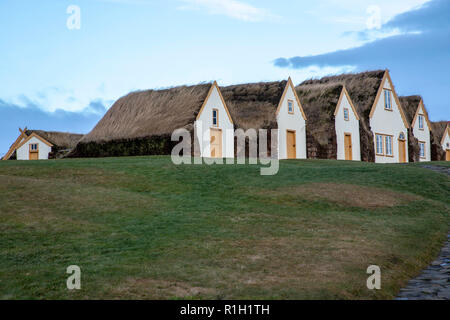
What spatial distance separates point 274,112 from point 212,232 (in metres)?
27.8

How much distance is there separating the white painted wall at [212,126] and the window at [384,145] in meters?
15.5

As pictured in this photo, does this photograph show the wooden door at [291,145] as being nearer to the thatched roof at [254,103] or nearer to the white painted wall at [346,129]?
the thatched roof at [254,103]

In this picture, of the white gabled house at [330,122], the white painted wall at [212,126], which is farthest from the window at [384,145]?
the white painted wall at [212,126]

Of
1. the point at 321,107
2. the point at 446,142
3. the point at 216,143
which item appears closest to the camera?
the point at 216,143

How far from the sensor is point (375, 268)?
10.8 m

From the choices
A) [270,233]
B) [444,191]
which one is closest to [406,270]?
[270,233]

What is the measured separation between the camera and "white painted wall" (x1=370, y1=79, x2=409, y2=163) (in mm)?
47094

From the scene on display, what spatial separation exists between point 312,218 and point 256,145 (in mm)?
23768

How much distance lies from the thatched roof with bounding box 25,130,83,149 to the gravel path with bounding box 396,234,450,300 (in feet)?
155

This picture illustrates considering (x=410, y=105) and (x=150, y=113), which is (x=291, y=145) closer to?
(x=150, y=113)

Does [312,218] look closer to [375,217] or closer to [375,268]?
[375,217]

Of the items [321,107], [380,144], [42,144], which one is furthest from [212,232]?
[42,144]

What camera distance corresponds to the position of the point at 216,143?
37.3 m

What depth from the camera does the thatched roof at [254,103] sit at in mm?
39375
